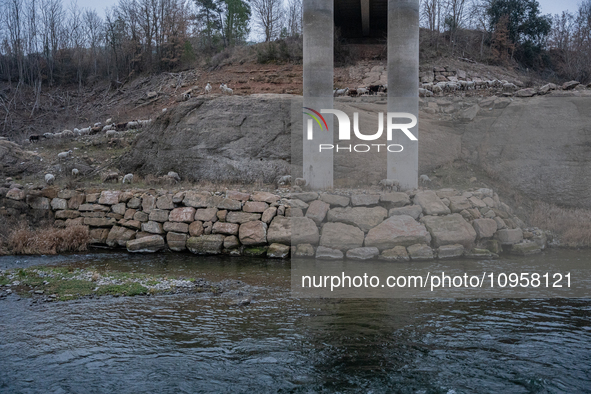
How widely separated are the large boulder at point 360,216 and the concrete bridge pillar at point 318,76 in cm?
200

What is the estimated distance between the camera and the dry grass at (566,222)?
1140 centimetres

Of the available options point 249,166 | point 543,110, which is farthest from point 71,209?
point 543,110

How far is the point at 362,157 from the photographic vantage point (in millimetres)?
14406

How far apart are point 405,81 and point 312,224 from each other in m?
5.05

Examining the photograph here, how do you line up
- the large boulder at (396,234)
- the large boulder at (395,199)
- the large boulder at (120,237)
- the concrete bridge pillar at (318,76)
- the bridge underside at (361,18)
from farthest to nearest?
the bridge underside at (361,18) < the concrete bridge pillar at (318,76) < the large boulder at (120,237) < the large boulder at (395,199) < the large boulder at (396,234)

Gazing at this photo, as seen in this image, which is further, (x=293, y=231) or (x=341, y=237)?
(x=293, y=231)

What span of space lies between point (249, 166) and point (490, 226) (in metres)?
7.52

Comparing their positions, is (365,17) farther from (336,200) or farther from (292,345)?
(292,345)

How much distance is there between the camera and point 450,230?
10742 millimetres

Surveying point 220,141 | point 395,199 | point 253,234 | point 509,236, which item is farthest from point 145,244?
point 509,236

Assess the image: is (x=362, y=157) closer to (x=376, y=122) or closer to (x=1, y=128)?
(x=376, y=122)

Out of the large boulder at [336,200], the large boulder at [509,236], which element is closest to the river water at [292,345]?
the large boulder at [509,236]

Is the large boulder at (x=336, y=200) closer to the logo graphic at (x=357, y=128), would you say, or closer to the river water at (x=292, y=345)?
the logo graphic at (x=357, y=128)

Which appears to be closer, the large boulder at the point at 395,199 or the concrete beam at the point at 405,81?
the large boulder at the point at 395,199
